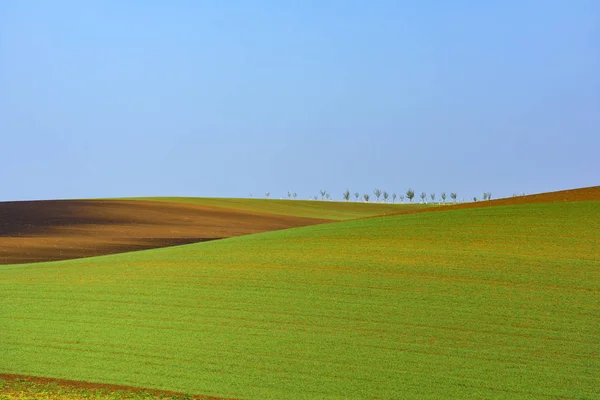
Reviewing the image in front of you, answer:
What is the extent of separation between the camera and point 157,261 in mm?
21297

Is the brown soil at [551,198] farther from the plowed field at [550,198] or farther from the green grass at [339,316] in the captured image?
the green grass at [339,316]

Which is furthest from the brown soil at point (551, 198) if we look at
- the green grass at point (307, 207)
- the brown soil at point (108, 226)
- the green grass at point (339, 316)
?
the green grass at point (307, 207)

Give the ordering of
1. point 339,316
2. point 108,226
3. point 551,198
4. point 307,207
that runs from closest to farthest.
A: point 339,316 < point 551,198 < point 108,226 < point 307,207

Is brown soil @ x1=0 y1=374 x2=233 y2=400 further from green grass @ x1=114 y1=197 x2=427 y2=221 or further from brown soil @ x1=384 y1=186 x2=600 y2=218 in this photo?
green grass @ x1=114 y1=197 x2=427 y2=221

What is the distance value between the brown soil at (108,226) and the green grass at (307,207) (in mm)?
5983

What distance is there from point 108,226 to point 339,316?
27.7m

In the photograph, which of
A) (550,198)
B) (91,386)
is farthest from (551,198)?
(91,386)

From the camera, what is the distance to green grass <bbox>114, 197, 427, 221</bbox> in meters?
59.4

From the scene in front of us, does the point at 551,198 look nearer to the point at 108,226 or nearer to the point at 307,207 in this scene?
the point at 108,226

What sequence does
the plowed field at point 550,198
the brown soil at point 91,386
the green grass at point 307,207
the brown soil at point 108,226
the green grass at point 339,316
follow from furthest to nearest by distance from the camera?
the green grass at point 307,207
the brown soil at point 108,226
the plowed field at point 550,198
the green grass at point 339,316
the brown soil at point 91,386

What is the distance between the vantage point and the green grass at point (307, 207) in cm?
5941

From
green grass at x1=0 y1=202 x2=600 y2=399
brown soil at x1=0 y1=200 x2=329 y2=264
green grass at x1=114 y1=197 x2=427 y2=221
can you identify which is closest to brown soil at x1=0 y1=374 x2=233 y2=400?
green grass at x1=0 y1=202 x2=600 y2=399

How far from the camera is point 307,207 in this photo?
220ft

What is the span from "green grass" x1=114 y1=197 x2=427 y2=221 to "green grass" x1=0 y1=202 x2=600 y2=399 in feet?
119
